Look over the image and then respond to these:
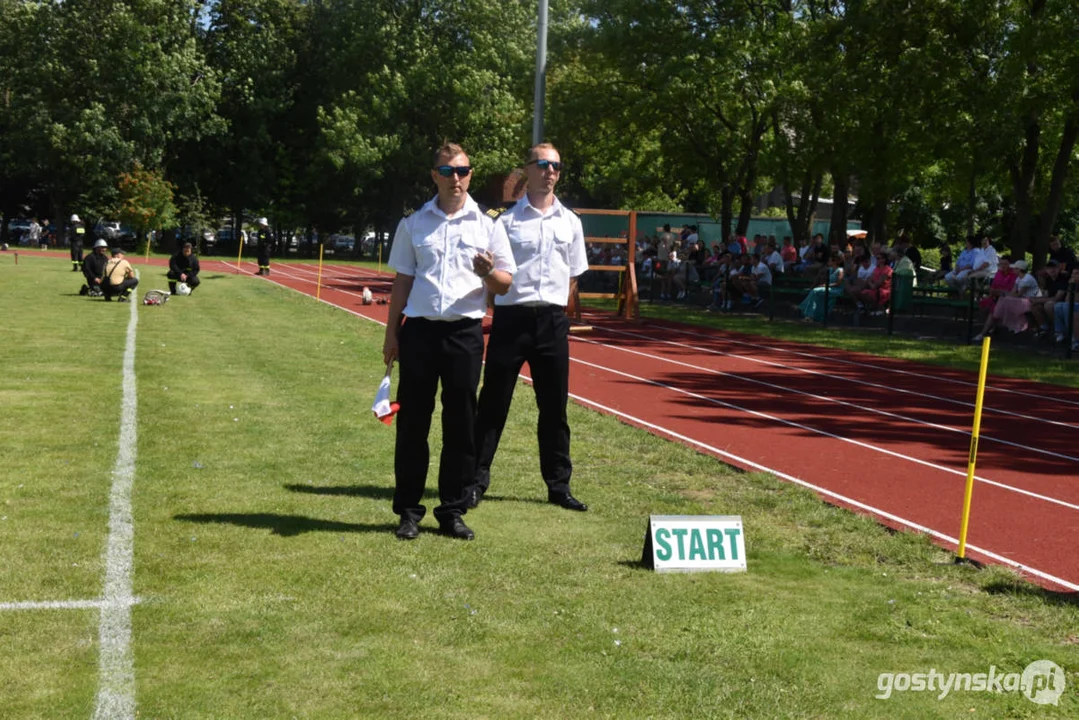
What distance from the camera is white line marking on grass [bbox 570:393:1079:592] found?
23.3 ft

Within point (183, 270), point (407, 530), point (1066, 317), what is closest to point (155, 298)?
point (183, 270)

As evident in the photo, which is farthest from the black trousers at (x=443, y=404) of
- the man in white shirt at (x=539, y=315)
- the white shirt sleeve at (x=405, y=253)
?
the man in white shirt at (x=539, y=315)

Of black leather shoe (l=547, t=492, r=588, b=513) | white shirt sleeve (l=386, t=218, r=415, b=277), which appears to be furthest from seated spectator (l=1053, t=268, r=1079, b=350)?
white shirt sleeve (l=386, t=218, r=415, b=277)

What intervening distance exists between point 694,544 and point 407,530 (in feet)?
5.19

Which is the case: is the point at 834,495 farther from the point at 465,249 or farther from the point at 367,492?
the point at 465,249

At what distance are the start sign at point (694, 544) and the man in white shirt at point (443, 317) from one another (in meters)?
1.13

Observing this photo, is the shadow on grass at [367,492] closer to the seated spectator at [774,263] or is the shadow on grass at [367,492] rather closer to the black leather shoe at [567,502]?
the black leather shoe at [567,502]

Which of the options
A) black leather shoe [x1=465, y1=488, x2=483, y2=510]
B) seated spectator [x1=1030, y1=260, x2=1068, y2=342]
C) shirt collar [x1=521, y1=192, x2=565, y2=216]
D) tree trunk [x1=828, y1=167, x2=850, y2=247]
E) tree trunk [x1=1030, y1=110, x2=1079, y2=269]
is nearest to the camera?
black leather shoe [x1=465, y1=488, x2=483, y2=510]

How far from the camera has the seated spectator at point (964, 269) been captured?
23.9 metres

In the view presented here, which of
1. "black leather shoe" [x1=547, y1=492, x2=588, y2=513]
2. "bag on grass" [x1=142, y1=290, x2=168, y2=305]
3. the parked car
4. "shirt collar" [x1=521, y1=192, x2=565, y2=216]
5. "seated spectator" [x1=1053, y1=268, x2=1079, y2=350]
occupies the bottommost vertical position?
the parked car

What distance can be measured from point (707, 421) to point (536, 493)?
4.72 m

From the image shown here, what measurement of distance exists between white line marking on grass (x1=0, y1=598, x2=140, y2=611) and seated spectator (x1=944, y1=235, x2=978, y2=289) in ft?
68.2

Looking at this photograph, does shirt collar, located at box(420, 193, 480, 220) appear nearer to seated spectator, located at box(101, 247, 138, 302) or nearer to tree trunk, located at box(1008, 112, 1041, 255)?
seated spectator, located at box(101, 247, 138, 302)

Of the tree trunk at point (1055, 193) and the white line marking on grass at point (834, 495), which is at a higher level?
the tree trunk at point (1055, 193)
